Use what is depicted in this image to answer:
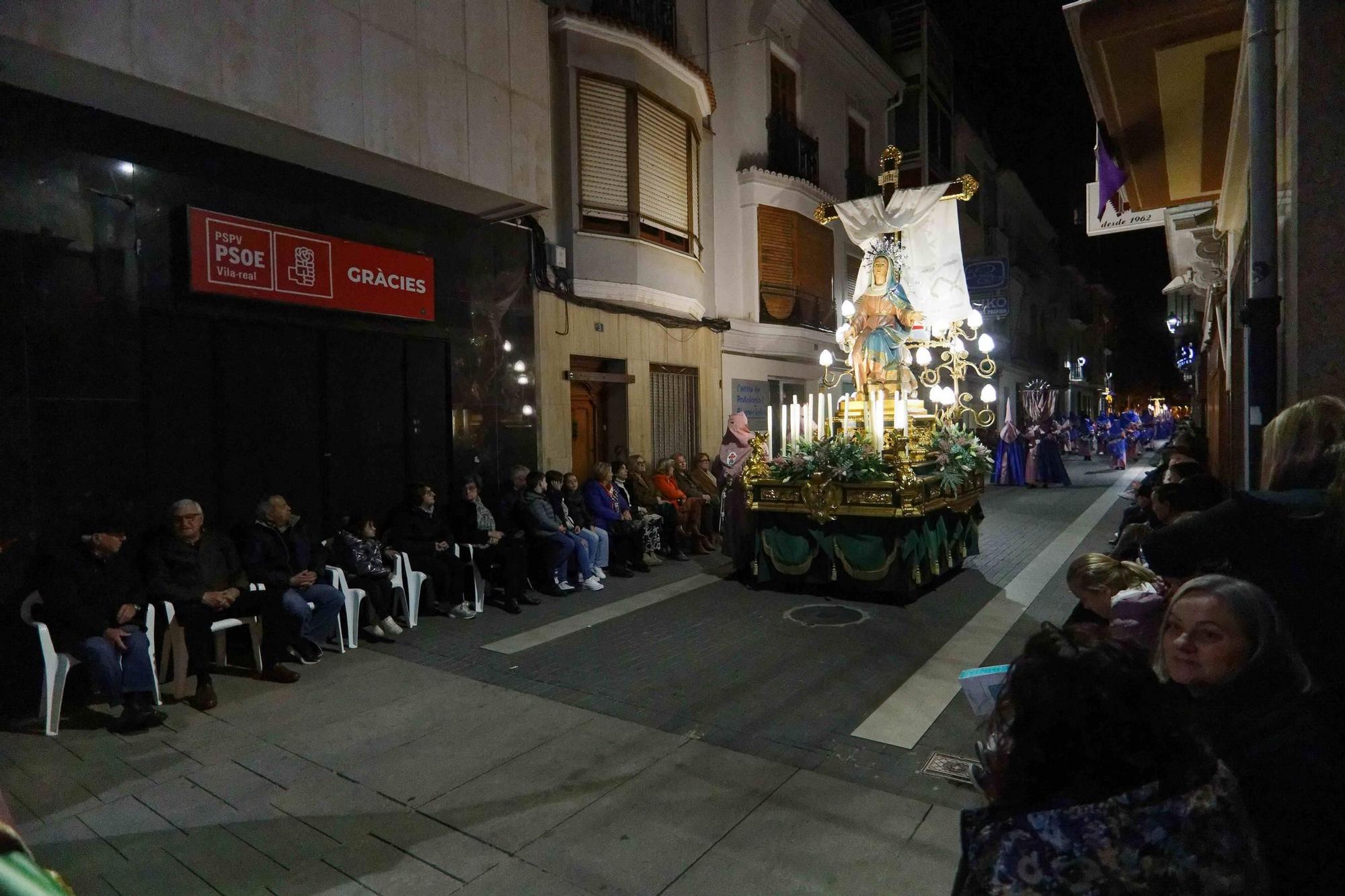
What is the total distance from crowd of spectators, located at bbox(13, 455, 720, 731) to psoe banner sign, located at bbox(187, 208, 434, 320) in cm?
214

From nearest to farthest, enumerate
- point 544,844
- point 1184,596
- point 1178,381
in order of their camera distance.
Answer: point 1184,596, point 544,844, point 1178,381

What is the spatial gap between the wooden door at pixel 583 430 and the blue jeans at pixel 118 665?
22.1ft

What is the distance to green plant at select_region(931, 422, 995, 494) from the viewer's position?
8.37 meters

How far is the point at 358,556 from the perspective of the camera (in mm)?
6941

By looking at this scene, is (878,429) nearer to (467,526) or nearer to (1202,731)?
(467,526)

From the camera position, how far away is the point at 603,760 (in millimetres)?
4316

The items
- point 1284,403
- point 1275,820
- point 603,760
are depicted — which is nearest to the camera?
point 1275,820

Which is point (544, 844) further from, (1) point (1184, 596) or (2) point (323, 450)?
(2) point (323, 450)

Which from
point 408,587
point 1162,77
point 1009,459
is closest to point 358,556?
point 408,587

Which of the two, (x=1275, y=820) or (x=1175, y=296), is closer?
(x=1275, y=820)

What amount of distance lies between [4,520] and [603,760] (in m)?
4.80

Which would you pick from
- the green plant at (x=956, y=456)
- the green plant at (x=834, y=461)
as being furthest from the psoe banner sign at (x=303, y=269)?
the green plant at (x=956, y=456)

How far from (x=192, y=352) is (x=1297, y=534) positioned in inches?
305

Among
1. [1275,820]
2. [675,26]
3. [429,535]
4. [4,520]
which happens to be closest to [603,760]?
[1275,820]
